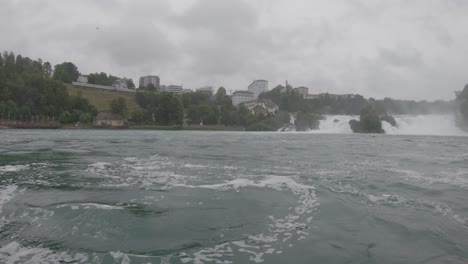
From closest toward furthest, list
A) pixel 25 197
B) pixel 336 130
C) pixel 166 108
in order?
pixel 25 197 → pixel 336 130 → pixel 166 108

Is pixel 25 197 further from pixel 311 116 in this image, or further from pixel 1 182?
pixel 311 116

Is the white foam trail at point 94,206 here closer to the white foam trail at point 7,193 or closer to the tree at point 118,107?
the white foam trail at point 7,193

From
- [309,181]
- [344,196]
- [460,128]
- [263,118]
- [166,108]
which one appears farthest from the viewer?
[263,118]

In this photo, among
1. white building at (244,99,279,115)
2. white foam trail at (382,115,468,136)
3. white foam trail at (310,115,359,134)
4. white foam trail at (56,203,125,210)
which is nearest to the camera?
white foam trail at (56,203,125,210)

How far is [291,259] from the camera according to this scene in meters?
5.25

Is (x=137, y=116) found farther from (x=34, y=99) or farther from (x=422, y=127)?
(x=422, y=127)

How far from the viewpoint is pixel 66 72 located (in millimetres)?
171500

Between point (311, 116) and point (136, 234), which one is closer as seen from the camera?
point (136, 234)

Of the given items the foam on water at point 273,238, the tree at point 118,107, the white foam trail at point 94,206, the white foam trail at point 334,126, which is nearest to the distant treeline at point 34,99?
the tree at point 118,107

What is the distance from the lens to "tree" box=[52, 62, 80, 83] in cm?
16288

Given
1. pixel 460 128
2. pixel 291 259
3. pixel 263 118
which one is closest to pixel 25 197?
pixel 291 259

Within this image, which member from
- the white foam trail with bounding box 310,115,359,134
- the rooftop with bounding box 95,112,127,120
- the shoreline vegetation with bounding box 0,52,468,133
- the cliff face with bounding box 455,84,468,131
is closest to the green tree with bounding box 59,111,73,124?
the shoreline vegetation with bounding box 0,52,468,133

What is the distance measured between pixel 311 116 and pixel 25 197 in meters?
114

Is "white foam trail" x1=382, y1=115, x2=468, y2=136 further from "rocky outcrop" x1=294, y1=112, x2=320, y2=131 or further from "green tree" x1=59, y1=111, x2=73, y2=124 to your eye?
"green tree" x1=59, y1=111, x2=73, y2=124
